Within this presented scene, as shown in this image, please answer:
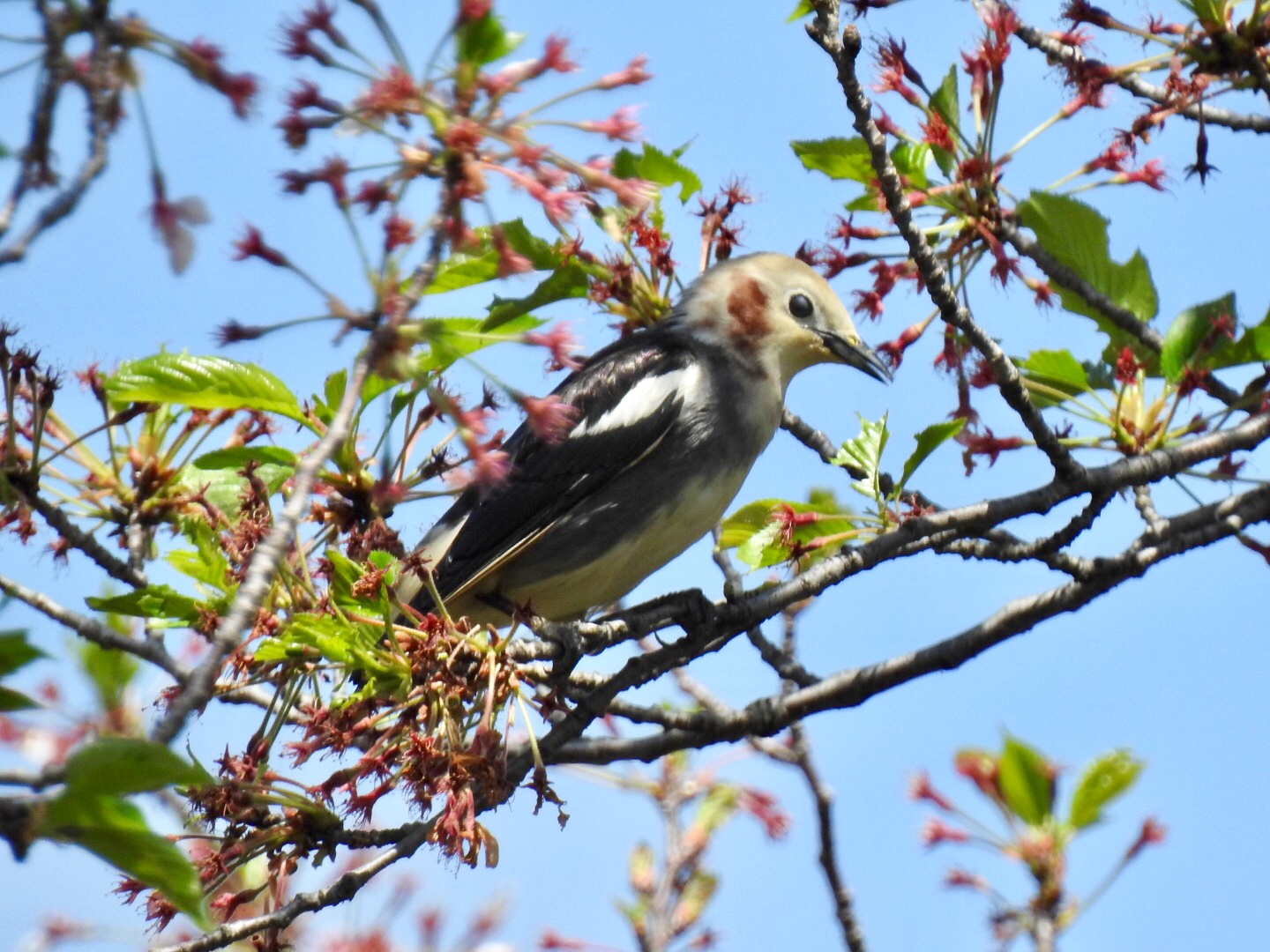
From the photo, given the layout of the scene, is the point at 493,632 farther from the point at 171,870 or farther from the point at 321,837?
the point at 171,870

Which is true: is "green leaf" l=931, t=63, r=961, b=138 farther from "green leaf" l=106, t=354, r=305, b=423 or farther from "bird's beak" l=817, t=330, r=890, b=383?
"green leaf" l=106, t=354, r=305, b=423

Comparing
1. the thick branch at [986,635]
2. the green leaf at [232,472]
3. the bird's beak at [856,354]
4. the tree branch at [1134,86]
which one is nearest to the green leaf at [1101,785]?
the thick branch at [986,635]

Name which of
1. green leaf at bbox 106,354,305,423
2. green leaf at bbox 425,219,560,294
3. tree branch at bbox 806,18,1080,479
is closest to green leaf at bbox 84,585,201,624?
green leaf at bbox 106,354,305,423

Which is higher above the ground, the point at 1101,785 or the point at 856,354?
the point at 856,354

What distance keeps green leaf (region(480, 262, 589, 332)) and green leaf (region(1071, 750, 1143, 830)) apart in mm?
2910

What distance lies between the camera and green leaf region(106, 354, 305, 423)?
14.5ft

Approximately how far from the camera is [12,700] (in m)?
2.57

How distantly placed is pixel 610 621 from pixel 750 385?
172cm

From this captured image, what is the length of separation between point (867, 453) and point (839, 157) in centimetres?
130

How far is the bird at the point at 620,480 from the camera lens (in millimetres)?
5547

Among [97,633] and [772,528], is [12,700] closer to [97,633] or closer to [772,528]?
[97,633]

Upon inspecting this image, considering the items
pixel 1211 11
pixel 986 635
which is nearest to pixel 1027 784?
pixel 986 635

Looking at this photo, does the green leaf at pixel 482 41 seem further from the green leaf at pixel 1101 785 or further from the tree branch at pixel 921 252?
the green leaf at pixel 1101 785

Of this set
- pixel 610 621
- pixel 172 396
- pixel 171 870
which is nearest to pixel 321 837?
pixel 610 621
